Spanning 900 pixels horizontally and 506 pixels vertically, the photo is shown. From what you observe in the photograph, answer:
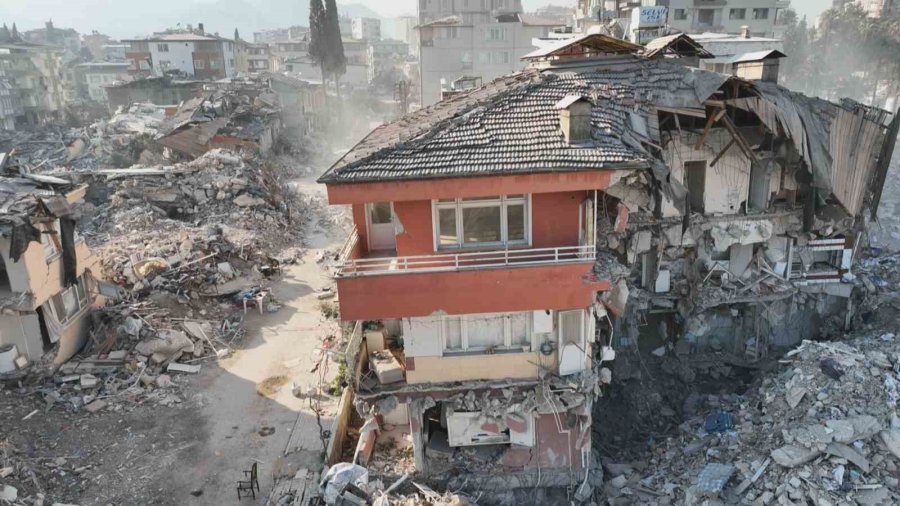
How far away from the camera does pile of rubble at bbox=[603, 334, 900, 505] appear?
588 inches

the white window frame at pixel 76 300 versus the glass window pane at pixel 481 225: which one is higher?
the glass window pane at pixel 481 225

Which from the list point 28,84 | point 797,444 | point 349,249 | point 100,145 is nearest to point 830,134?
point 797,444

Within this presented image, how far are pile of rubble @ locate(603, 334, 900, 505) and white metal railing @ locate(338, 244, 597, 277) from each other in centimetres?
690

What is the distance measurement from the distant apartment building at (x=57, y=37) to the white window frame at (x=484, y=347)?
135092mm

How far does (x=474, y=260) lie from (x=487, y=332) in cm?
206

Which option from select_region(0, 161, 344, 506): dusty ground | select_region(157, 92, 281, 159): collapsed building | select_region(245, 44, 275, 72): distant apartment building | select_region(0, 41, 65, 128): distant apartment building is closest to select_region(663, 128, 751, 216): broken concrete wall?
select_region(0, 161, 344, 506): dusty ground

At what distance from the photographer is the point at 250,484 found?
1645cm

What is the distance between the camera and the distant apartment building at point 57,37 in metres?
127

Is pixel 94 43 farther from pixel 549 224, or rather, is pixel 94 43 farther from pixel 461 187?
pixel 549 224

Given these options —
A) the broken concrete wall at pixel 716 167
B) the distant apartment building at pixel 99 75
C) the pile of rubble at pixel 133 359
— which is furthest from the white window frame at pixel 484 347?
the distant apartment building at pixel 99 75

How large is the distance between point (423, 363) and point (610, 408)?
9.47m

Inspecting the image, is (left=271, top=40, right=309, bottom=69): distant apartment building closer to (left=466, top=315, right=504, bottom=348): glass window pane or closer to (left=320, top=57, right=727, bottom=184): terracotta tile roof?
(left=320, top=57, right=727, bottom=184): terracotta tile roof

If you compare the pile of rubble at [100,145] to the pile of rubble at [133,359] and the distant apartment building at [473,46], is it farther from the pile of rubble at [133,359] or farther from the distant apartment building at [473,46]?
the distant apartment building at [473,46]

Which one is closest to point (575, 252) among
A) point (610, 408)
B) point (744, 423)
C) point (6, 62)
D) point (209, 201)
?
point (744, 423)
